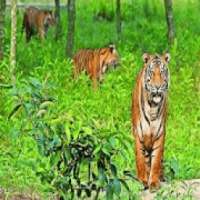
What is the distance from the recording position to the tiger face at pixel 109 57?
1404 centimetres

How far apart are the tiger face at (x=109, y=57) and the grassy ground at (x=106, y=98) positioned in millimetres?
194

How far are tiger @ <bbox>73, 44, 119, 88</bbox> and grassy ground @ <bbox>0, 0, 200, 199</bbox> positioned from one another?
256mm

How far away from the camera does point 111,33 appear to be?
64.0 ft

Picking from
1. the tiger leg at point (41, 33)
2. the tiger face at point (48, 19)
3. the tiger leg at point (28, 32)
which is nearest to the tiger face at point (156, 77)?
the tiger leg at point (41, 33)

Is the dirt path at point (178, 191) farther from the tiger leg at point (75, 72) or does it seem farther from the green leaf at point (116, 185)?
the tiger leg at point (75, 72)

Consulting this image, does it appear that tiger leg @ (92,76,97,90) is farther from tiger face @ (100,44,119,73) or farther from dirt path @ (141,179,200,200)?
dirt path @ (141,179,200,200)

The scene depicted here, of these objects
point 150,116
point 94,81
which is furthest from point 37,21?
point 150,116

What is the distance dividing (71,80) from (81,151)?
6.16 metres

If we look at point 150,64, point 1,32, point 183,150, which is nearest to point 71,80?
point 1,32

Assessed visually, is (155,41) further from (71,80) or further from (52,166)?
(52,166)

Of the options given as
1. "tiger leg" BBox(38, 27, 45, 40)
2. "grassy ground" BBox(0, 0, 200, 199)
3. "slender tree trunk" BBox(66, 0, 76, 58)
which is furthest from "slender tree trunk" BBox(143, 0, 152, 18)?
"slender tree trunk" BBox(66, 0, 76, 58)

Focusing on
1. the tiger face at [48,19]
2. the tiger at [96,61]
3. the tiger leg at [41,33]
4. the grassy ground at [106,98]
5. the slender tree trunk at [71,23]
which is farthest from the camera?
the tiger face at [48,19]

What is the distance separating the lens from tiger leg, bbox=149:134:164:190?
8.14m

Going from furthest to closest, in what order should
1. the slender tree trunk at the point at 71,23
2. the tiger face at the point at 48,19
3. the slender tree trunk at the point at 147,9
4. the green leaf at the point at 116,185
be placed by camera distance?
1. the slender tree trunk at the point at 147,9
2. the tiger face at the point at 48,19
3. the slender tree trunk at the point at 71,23
4. the green leaf at the point at 116,185
